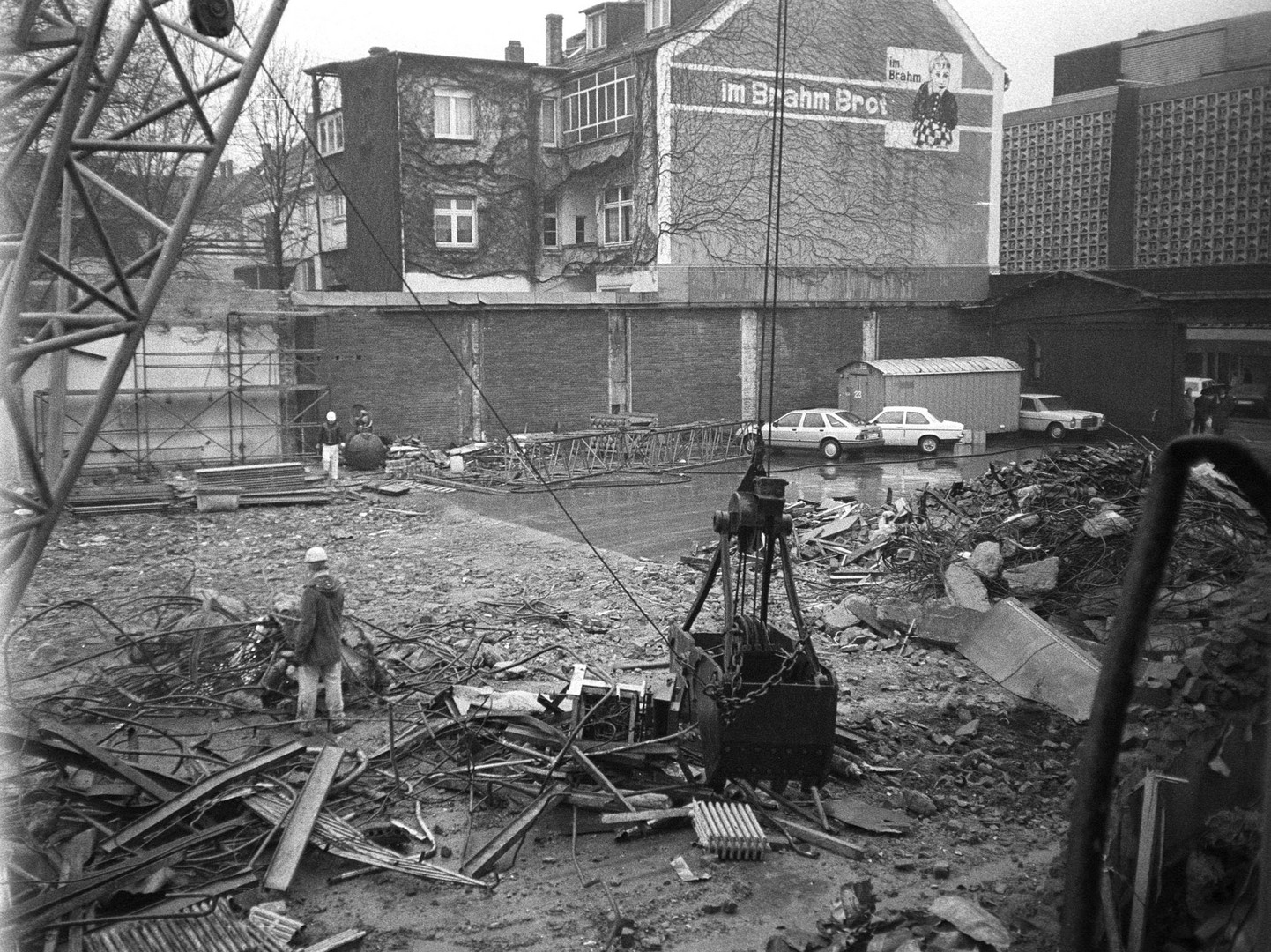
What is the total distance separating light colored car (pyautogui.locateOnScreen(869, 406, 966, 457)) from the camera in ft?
103

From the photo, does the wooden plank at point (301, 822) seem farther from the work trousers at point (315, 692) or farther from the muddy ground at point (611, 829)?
the work trousers at point (315, 692)

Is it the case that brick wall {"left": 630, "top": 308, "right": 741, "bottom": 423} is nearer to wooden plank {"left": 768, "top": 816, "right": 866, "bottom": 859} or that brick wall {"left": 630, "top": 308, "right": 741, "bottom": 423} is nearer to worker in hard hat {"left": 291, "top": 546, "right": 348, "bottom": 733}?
worker in hard hat {"left": 291, "top": 546, "right": 348, "bottom": 733}

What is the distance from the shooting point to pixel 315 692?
10297 millimetres

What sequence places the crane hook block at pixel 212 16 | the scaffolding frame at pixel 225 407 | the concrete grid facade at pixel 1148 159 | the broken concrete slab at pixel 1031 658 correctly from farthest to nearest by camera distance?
the scaffolding frame at pixel 225 407
the broken concrete slab at pixel 1031 658
the concrete grid facade at pixel 1148 159
the crane hook block at pixel 212 16

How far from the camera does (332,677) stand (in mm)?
10289

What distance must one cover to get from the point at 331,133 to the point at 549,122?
7.96 meters

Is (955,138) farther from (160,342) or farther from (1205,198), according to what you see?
(160,342)

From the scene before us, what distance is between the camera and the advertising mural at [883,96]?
3556 centimetres

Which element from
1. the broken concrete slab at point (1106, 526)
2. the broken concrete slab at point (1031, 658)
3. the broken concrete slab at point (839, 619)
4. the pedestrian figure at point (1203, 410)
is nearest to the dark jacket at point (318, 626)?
the broken concrete slab at point (839, 619)

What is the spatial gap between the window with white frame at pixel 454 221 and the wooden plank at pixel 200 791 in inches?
1206

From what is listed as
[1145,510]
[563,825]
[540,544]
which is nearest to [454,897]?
[563,825]

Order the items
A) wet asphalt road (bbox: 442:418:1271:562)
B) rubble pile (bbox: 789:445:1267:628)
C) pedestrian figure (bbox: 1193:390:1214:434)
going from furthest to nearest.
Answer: pedestrian figure (bbox: 1193:390:1214:434)
wet asphalt road (bbox: 442:418:1271:562)
rubble pile (bbox: 789:445:1267:628)

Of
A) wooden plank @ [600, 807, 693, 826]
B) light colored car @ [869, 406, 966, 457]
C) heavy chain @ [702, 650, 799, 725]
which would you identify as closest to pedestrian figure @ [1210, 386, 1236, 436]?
light colored car @ [869, 406, 966, 457]

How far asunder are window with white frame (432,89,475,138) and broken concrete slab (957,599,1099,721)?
29.4 meters
